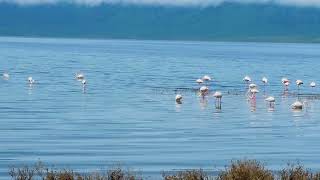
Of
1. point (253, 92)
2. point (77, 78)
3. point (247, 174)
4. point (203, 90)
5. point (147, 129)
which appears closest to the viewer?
point (247, 174)

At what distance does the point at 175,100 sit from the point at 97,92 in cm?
777

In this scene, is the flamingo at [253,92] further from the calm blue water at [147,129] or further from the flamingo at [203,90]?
the flamingo at [203,90]

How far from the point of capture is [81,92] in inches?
2007

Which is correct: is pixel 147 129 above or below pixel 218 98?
below

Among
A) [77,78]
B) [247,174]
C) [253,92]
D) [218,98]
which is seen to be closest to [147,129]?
[218,98]

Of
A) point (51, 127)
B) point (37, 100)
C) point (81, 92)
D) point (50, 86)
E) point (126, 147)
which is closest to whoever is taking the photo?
point (126, 147)

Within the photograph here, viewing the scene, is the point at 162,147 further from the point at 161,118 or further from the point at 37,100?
the point at 37,100

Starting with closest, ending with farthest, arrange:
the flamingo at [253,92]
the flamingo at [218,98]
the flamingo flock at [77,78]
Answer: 1. the flamingo at [218,98]
2. the flamingo at [253,92]
3. the flamingo flock at [77,78]

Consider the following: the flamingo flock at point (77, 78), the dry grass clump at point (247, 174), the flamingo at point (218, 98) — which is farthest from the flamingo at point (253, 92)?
the dry grass clump at point (247, 174)

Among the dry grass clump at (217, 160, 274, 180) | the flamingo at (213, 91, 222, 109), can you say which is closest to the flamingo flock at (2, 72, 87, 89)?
the flamingo at (213, 91, 222, 109)

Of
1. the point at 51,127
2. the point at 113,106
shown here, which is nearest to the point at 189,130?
the point at 51,127

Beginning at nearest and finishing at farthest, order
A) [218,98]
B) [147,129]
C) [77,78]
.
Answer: [147,129] → [218,98] → [77,78]

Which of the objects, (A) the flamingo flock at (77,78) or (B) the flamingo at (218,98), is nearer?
(B) the flamingo at (218,98)

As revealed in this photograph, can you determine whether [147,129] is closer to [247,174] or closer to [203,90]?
[247,174]
